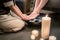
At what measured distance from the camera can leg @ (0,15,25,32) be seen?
1.60m

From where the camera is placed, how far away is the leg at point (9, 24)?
1.60 meters

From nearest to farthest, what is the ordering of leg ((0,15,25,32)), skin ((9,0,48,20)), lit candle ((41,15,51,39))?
lit candle ((41,15,51,39)) < leg ((0,15,25,32)) < skin ((9,0,48,20))

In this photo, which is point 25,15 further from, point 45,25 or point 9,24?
point 45,25

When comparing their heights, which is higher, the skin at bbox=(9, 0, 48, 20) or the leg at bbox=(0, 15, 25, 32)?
the skin at bbox=(9, 0, 48, 20)

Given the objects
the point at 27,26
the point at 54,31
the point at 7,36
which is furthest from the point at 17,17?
the point at 54,31

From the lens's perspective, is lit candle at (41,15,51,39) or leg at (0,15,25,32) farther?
leg at (0,15,25,32)

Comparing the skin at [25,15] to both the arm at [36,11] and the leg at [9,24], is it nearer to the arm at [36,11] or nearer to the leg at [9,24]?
the arm at [36,11]

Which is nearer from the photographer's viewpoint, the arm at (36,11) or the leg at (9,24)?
the leg at (9,24)

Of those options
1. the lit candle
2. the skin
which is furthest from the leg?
the lit candle

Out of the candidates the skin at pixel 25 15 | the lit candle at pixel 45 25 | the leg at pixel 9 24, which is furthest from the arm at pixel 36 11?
the lit candle at pixel 45 25

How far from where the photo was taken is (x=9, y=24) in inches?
63.6

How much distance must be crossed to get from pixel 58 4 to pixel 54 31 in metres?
0.69

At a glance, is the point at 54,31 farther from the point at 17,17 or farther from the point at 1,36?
Result: the point at 1,36

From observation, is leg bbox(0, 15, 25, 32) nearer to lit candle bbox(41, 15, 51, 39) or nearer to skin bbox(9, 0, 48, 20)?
skin bbox(9, 0, 48, 20)
